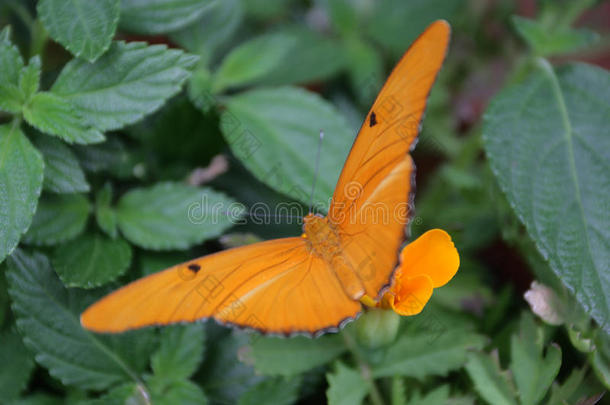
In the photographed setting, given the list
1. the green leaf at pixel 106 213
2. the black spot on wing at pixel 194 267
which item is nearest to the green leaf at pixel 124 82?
the green leaf at pixel 106 213

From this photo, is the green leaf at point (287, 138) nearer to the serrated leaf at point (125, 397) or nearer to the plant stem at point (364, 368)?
the plant stem at point (364, 368)

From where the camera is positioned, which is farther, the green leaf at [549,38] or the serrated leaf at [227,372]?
the green leaf at [549,38]

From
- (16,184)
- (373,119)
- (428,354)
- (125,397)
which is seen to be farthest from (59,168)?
(428,354)

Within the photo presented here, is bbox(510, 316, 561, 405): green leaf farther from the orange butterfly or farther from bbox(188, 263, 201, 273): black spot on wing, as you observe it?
bbox(188, 263, 201, 273): black spot on wing

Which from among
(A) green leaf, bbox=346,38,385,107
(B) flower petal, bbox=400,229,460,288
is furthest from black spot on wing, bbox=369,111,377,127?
(A) green leaf, bbox=346,38,385,107

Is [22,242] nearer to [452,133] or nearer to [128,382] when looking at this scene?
[128,382]

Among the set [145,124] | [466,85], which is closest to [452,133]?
[466,85]

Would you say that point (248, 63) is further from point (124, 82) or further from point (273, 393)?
point (273, 393)
